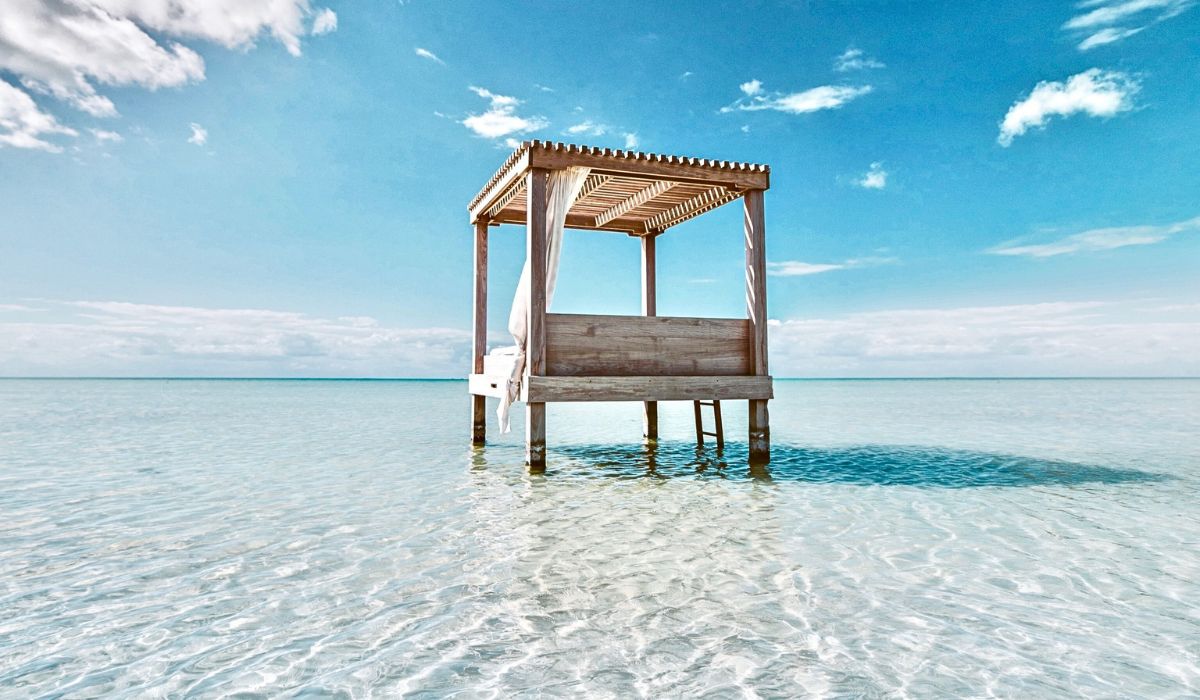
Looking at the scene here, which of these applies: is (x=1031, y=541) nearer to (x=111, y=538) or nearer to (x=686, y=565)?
(x=686, y=565)

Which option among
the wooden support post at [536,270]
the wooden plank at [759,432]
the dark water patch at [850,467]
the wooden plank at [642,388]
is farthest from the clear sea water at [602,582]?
the wooden support post at [536,270]

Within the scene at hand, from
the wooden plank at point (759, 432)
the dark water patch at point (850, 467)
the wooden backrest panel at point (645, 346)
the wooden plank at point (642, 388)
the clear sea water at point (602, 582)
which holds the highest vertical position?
the wooden backrest panel at point (645, 346)

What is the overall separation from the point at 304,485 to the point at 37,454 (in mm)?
7474

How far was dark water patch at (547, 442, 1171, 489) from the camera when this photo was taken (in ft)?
29.9

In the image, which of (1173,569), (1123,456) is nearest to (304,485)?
(1173,569)

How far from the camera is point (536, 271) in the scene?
8656mm

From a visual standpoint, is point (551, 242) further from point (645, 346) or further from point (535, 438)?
point (535, 438)

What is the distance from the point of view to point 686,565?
490cm

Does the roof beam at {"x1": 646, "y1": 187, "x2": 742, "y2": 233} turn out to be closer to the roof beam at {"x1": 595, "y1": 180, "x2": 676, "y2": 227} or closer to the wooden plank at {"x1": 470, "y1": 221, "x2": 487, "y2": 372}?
the roof beam at {"x1": 595, "y1": 180, "x2": 676, "y2": 227}

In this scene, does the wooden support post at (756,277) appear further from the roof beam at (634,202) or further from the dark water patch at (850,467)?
the dark water patch at (850,467)

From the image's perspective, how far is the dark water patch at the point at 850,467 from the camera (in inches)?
358

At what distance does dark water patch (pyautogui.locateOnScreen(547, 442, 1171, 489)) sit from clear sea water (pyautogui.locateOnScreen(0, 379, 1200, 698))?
110 mm

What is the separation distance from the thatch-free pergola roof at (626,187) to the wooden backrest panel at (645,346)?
74.4 inches

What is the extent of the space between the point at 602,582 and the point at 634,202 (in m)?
7.29
